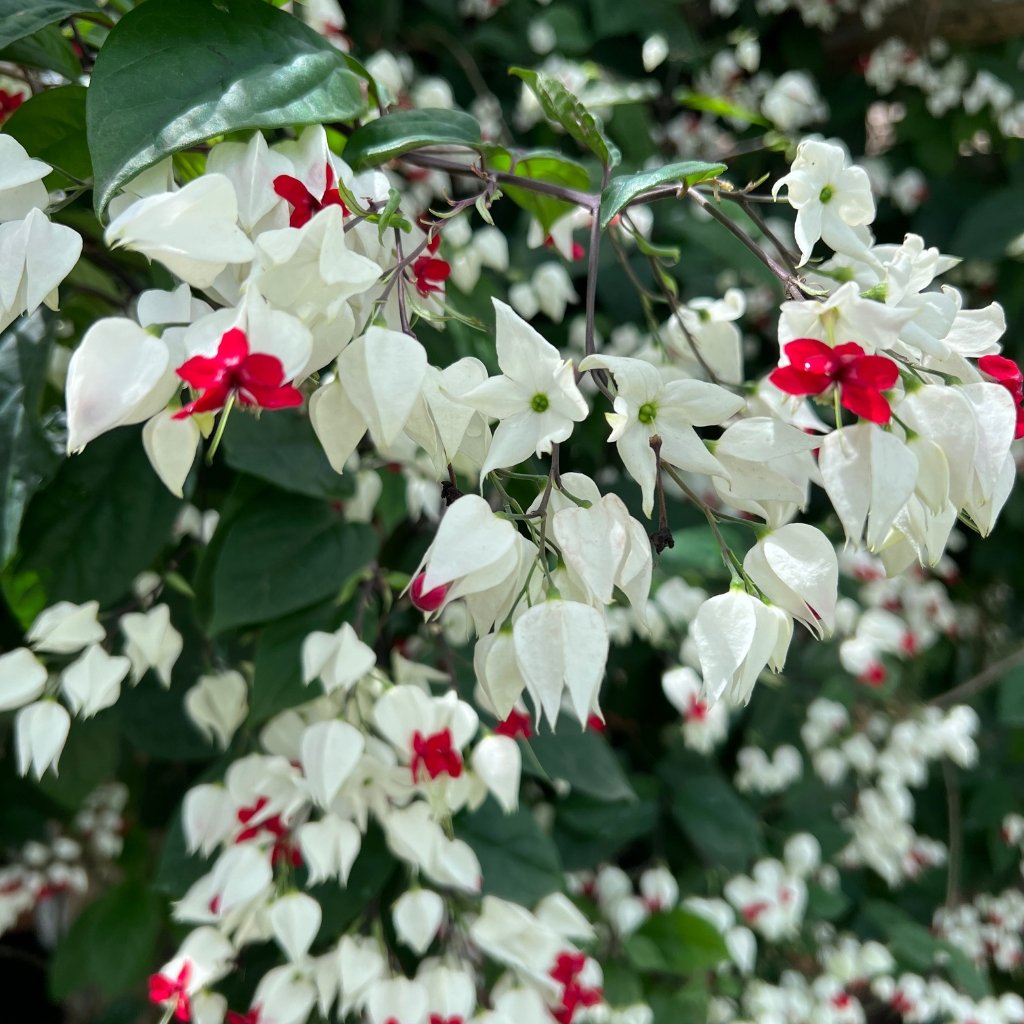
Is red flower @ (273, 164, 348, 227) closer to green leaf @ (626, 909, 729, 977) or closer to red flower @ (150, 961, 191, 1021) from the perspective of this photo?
red flower @ (150, 961, 191, 1021)

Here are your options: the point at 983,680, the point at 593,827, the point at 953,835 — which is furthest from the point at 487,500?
the point at 953,835

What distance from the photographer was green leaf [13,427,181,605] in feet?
2.23

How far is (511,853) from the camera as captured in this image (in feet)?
2.55

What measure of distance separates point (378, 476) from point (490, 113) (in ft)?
2.52

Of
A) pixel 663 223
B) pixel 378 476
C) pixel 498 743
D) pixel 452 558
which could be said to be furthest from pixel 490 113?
pixel 452 558

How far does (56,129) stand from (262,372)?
25 cm

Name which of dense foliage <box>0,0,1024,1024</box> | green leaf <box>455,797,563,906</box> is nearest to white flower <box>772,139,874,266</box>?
dense foliage <box>0,0,1024,1024</box>

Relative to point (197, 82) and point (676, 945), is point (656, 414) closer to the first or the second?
point (197, 82)

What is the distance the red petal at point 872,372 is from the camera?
0.32 meters

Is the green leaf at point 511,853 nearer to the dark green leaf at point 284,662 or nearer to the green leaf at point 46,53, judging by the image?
the dark green leaf at point 284,662

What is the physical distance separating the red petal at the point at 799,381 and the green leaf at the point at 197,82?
0.70 ft

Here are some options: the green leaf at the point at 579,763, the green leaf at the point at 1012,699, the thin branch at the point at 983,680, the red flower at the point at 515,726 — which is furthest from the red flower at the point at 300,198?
the thin branch at the point at 983,680

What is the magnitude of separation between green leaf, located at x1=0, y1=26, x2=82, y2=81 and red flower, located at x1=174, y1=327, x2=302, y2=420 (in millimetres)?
270

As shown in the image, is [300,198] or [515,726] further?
[515,726]
